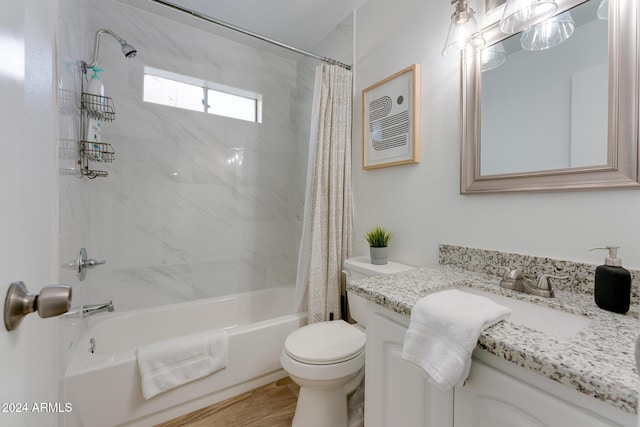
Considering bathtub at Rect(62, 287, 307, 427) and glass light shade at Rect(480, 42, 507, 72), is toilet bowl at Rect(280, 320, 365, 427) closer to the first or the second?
bathtub at Rect(62, 287, 307, 427)

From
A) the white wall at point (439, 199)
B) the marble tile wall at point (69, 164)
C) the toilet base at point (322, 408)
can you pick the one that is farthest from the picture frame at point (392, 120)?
the marble tile wall at point (69, 164)

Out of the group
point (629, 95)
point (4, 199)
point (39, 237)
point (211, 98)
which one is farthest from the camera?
point (211, 98)

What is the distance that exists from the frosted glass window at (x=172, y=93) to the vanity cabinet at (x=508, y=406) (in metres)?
2.50

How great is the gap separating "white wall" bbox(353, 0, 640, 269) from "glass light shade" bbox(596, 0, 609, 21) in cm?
47

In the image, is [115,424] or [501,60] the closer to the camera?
[501,60]

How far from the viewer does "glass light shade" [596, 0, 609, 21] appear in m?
0.86

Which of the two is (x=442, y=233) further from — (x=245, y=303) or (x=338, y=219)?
(x=245, y=303)

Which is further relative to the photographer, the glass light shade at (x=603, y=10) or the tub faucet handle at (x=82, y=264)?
the tub faucet handle at (x=82, y=264)

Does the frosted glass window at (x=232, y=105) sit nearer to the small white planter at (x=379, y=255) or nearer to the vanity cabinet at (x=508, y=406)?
the small white planter at (x=379, y=255)

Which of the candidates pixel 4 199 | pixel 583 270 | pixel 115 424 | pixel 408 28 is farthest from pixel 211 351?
pixel 408 28

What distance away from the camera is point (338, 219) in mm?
1835

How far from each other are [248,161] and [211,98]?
2.03 feet

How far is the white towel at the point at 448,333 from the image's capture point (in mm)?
617

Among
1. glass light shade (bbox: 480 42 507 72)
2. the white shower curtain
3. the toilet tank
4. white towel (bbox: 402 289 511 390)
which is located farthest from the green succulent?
glass light shade (bbox: 480 42 507 72)
